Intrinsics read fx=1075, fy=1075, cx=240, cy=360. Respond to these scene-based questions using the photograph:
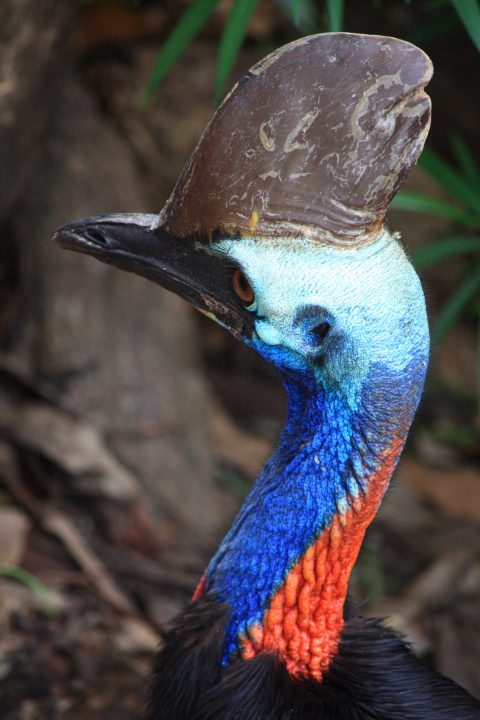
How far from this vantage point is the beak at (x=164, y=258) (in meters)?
1.74

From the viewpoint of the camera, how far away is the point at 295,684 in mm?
1812

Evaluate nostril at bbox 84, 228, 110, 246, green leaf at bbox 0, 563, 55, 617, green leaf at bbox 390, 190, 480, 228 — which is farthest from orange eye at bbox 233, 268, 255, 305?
green leaf at bbox 0, 563, 55, 617

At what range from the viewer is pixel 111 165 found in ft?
12.2

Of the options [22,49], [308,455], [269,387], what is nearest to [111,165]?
[22,49]

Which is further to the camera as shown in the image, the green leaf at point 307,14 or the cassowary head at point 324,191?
the green leaf at point 307,14

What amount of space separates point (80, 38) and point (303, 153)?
2623 millimetres

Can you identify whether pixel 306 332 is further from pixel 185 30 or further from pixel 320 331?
pixel 185 30

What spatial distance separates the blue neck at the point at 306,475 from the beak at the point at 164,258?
169 mm

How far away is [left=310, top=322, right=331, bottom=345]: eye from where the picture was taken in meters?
1.64

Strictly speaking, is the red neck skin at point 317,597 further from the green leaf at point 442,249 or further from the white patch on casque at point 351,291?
the green leaf at point 442,249

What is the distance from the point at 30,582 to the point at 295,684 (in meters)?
1.50

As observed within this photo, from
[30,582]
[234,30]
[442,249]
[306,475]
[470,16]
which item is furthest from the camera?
[30,582]

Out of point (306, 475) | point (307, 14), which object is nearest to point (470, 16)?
point (306, 475)

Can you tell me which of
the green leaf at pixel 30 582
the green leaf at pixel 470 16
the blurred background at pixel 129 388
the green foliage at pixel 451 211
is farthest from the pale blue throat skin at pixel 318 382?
the green leaf at pixel 30 582
